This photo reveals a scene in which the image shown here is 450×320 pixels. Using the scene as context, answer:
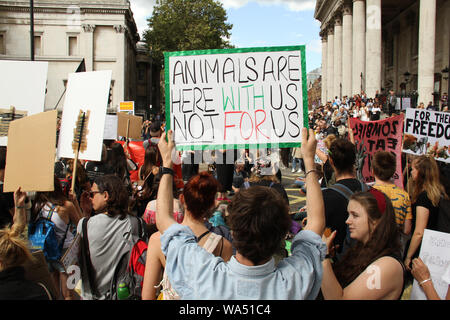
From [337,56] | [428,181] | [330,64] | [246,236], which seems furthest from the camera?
[330,64]

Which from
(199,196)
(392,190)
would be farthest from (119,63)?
(199,196)

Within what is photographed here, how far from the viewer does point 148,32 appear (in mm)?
52625

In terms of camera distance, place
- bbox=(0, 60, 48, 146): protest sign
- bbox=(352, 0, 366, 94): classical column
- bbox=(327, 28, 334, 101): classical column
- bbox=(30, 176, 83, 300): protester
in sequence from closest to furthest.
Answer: bbox=(30, 176, 83, 300): protester, bbox=(0, 60, 48, 146): protest sign, bbox=(352, 0, 366, 94): classical column, bbox=(327, 28, 334, 101): classical column

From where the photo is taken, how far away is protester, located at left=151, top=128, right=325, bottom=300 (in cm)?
177

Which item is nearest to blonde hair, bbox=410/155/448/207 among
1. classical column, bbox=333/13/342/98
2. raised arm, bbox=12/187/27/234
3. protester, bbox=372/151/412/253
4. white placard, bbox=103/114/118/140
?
protester, bbox=372/151/412/253

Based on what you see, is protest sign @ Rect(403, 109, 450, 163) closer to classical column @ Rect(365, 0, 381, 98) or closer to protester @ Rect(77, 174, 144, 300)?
protester @ Rect(77, 174, 144, 300)

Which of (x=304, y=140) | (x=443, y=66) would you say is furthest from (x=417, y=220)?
(x=443, y=66)

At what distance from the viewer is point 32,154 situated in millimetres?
3357

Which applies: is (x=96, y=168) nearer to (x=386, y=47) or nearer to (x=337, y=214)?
(x=337, y=214)

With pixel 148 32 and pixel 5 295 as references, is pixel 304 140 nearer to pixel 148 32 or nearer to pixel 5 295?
pixel 5 295

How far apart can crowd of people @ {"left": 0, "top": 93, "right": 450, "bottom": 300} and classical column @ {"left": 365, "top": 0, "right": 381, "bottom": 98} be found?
87.3 ft

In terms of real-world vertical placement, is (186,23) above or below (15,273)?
above

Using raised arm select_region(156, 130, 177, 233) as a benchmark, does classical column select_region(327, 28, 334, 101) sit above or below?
above

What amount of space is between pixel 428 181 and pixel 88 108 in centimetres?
340
